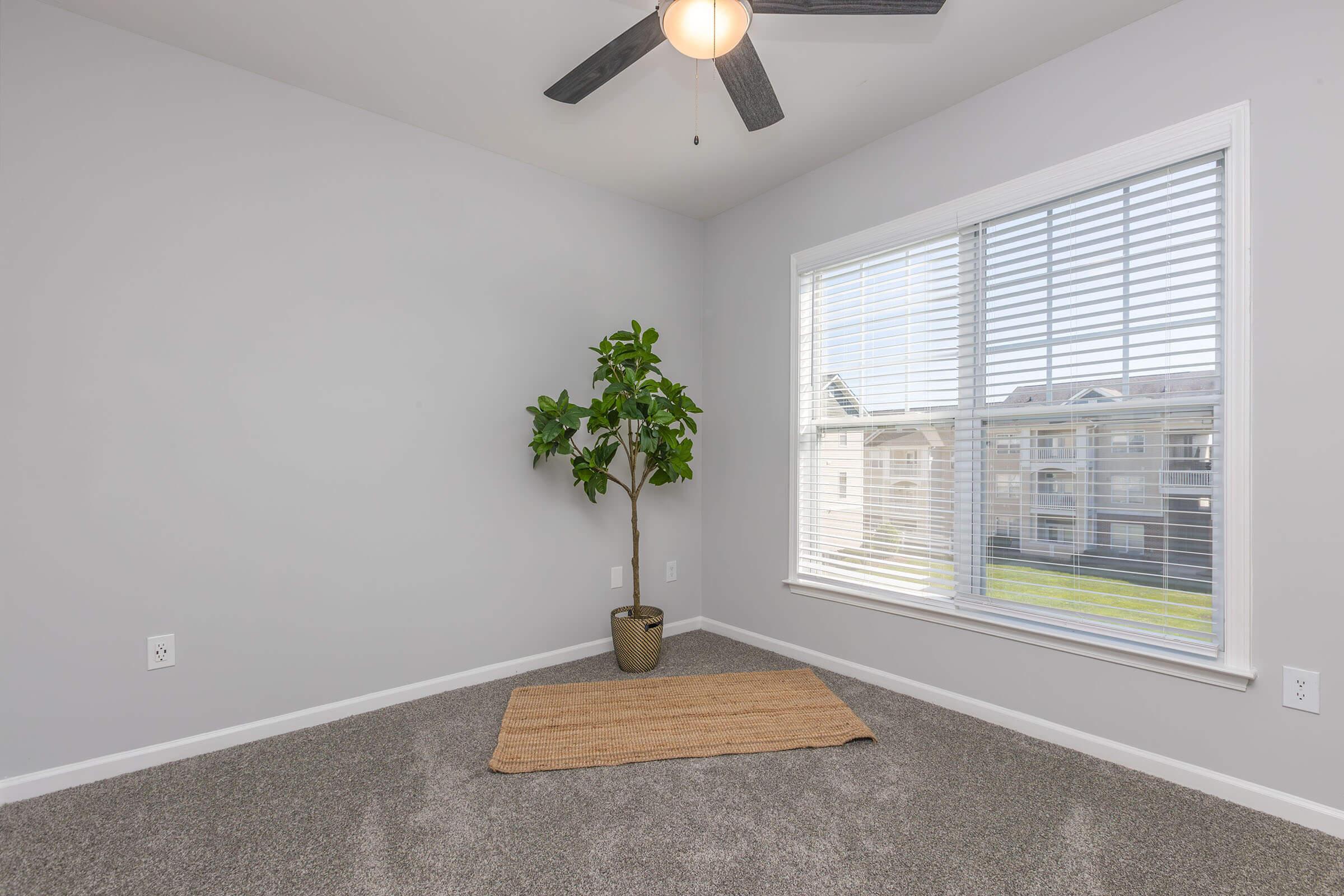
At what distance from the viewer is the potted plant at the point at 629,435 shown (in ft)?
9.57

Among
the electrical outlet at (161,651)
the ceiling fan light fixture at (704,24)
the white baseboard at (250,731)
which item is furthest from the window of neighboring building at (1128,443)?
the electrical outlet at (161,651)

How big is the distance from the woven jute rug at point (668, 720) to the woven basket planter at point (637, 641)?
108 millimetres

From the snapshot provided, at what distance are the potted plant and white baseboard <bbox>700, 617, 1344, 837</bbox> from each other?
2.91ft

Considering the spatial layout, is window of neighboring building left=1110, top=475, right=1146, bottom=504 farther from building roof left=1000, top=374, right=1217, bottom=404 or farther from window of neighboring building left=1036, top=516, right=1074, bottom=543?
building roof left=1000, top=374, right=1217, bottom=404

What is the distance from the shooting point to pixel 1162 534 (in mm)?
2068

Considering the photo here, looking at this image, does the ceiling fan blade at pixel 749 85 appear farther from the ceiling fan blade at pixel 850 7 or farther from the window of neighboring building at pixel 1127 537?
the window of neighboring building at pixel 1127 537

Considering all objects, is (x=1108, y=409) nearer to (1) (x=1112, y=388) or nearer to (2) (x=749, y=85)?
(1) (x=1112, y=388)

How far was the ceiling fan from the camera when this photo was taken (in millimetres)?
1631

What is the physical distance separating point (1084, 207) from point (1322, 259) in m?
0.69

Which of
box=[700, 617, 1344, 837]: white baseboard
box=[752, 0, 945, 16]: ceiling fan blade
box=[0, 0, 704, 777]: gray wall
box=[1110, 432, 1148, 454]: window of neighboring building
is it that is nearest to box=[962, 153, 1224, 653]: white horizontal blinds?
box=[1110, 432, 1148, 454]: window of neighboring building

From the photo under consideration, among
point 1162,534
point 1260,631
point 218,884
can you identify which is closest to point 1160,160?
point 1162,534

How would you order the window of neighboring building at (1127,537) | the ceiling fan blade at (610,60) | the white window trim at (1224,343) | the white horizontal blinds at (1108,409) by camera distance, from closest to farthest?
the ceiling fan blade at (610,60), the white window trim at (1224,343), the white horizontal blinds at (1108,409), the window of neighboring building at (1127,537)

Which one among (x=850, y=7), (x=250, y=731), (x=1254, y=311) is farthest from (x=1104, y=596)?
(x=250, y=731)

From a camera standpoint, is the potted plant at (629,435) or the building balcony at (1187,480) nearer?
the building balcony at (1187,480)
